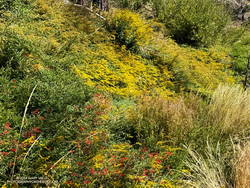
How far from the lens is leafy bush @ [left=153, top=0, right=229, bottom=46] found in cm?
784

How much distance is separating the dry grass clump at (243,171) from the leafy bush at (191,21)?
5.68m

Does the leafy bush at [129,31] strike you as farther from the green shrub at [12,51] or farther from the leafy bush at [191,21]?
the green shrub at [12,51]

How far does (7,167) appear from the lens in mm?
2209

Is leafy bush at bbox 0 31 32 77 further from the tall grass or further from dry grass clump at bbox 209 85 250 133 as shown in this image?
dry grass clump at bbox 209 85 250 133

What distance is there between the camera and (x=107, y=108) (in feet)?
11.0

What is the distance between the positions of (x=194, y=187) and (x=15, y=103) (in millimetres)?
2408

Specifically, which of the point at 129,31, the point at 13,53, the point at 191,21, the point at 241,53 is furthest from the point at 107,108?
the point at 241,53

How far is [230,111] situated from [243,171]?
52.7 inches

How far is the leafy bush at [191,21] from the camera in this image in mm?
7840

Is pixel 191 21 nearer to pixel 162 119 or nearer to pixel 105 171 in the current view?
pixel 162 119

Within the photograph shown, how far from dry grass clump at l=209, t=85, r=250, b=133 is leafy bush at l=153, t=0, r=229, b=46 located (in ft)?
14.0

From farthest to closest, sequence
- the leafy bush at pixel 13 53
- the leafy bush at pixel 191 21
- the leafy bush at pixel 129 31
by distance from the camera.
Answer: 1. the leafy bush at pixel 191 21
2. the leafy bush at pixel 129 31
3. the leafy bush at pixel 13 53

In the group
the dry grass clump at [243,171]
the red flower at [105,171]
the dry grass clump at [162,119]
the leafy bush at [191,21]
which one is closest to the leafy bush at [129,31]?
the leafy bush at [191,21]

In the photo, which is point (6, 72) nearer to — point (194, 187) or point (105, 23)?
point (194, 187)
